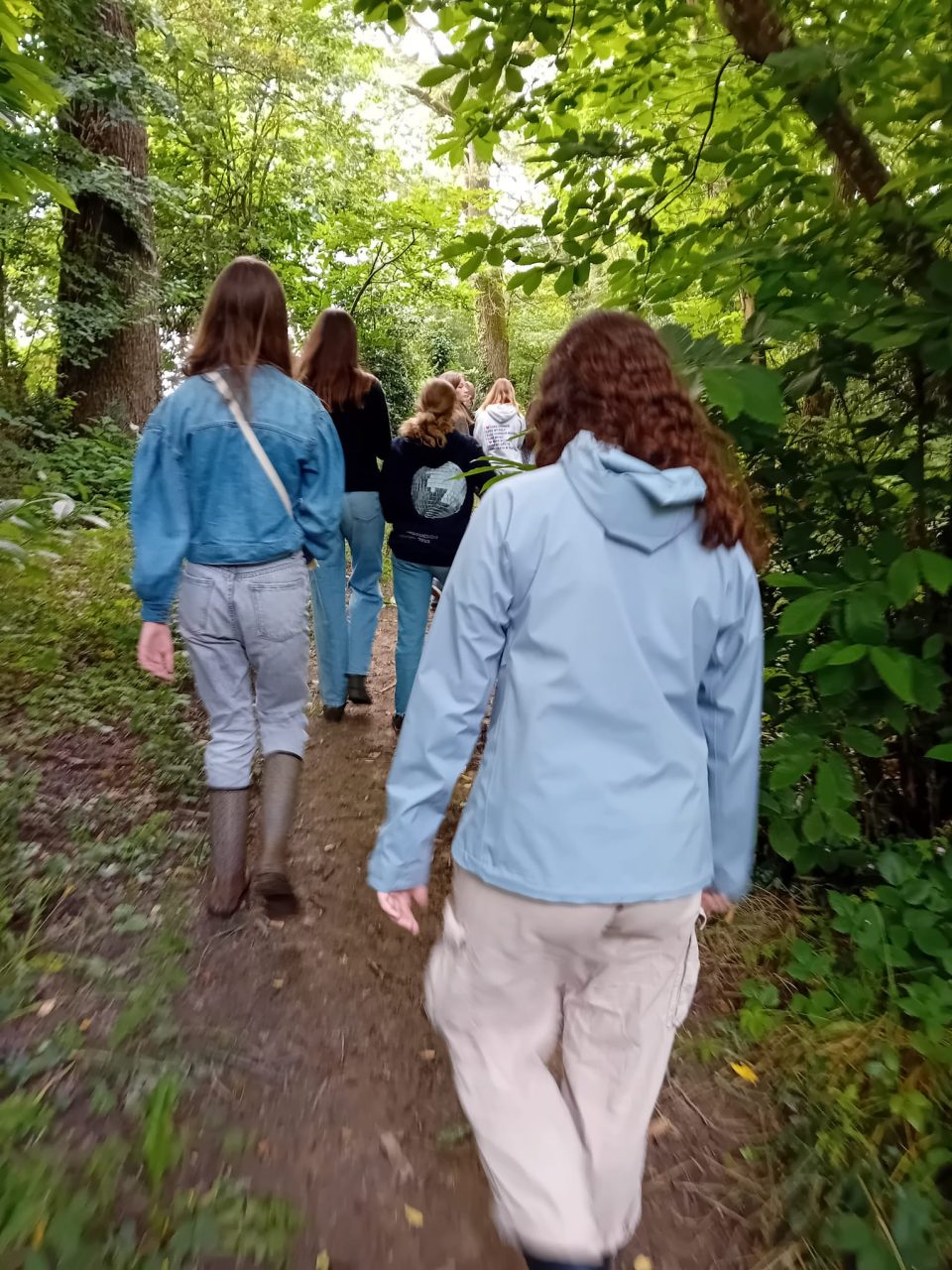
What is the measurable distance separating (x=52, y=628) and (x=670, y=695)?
459cm

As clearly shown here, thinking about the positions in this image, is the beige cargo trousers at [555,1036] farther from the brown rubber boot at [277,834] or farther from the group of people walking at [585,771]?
the brown rubber boot at [277,834]

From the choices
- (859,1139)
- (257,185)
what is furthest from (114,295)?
(859,1139)

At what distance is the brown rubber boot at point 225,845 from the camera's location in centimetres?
306

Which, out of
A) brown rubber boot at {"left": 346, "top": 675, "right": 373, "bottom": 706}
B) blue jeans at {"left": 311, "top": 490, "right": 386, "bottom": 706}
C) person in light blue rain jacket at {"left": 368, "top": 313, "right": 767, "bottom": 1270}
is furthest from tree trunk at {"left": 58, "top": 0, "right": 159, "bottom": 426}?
person in light blue rain jacket at {"left": 368, "top": 313, "right": 767, "bottom": 1270}

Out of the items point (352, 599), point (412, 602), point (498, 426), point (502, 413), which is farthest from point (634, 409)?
point (502, 413)

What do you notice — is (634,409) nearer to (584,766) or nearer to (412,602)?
(584,766)

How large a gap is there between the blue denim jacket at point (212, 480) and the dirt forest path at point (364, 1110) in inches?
49.0

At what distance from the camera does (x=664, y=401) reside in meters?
1.64

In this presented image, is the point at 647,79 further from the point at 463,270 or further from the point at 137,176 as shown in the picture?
the point at 137,176

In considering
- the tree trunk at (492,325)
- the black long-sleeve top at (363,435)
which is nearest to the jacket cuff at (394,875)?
the black long-sleeve top at (363,435)

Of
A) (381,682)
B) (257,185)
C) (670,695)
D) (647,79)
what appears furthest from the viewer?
(257,185)

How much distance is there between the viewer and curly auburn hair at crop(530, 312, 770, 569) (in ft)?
5.29

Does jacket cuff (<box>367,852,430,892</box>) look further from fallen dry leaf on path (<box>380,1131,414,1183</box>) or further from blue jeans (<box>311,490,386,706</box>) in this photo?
blue jeans (<box>311,490,386,706</box>)

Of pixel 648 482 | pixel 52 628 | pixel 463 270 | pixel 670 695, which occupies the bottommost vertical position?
pixel 52 628
